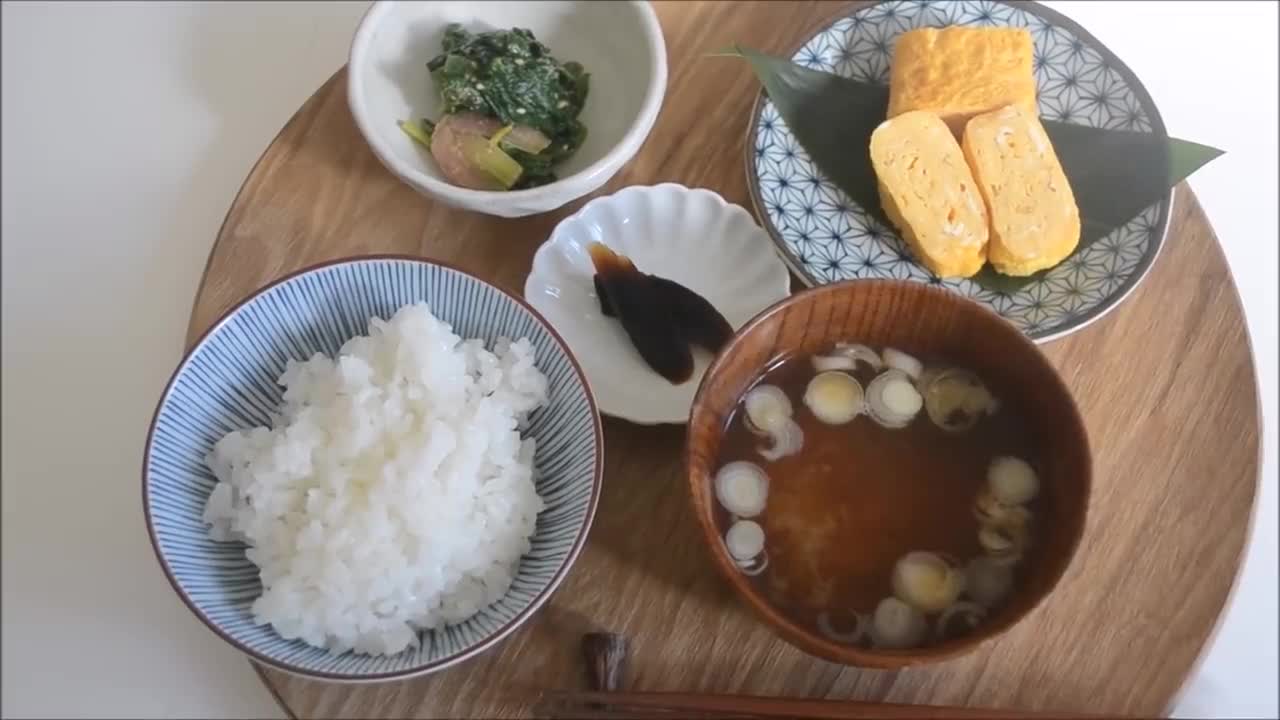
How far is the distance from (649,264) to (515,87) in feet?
1.11

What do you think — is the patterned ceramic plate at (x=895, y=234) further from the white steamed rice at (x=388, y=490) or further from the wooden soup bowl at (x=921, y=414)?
the white steamed rice at (x=388, y=490)

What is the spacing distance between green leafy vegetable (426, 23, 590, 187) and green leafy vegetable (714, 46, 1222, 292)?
0.88 feet

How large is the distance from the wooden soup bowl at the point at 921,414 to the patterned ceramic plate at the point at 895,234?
0.22 meters

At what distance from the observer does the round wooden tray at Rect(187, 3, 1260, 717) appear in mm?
1249

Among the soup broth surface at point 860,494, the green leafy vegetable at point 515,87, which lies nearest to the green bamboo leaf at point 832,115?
the green leafy vegetable at point 515,87

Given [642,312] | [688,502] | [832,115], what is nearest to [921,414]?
[688,502]

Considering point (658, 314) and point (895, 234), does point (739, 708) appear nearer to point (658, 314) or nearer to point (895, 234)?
point (658, 314)

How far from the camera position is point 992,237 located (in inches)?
56.1

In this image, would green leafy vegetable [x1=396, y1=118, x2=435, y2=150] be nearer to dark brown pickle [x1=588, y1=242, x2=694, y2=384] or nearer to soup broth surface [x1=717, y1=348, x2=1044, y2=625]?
dark brown pickle [x1=588, y1=242, x2=694, y2=384]

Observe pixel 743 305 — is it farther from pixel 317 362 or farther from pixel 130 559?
pixel 130 559

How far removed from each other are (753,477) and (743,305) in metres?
0.33

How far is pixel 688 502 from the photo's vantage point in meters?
1.28


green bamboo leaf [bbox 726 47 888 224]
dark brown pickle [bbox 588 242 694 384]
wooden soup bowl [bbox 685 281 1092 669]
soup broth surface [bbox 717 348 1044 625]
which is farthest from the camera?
green bamboo leaf [bbox 726 47 888 224]

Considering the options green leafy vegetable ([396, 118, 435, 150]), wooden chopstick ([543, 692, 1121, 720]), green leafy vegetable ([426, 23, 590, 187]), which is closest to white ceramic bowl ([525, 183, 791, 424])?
green leafy vegetable ([426, 23, 590, 187])
